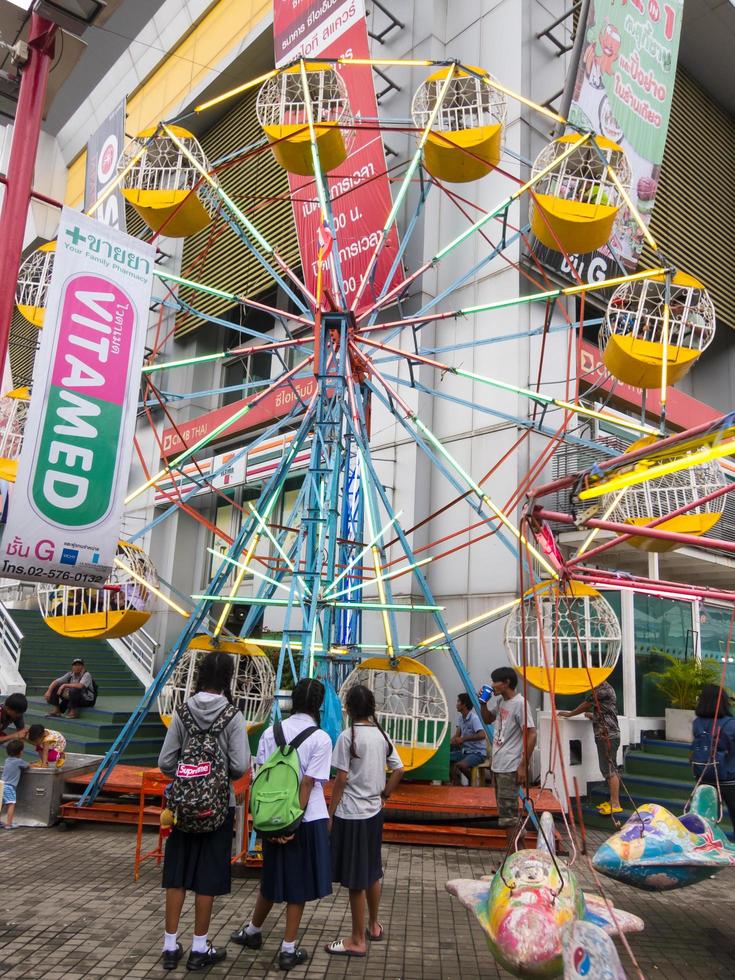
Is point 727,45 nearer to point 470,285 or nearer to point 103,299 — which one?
point 470,285

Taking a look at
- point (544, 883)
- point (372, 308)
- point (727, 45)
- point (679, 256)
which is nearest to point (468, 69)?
point (372, 308)

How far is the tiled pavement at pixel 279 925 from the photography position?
185 inches

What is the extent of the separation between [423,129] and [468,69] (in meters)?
0.71

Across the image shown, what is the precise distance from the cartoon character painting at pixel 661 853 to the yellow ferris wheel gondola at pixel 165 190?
7.31 metres

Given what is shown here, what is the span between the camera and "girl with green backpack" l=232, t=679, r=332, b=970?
4.62 meters

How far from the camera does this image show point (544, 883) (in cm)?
432

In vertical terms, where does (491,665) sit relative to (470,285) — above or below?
below

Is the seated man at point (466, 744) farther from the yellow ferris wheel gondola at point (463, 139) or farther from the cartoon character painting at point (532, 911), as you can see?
the yellow ferris wheel gondola at point (463, 139)

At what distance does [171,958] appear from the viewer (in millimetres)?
4656

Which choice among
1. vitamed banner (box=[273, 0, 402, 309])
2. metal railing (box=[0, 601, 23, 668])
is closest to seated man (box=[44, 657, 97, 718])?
metal railing (box=[0, 601, 23, 668])

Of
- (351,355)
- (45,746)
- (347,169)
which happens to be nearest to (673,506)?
(351,355)

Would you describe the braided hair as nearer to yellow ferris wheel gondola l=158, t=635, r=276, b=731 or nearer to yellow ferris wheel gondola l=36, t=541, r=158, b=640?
yellow ferris wheel gondola l=158, t=635, r=276, b=731

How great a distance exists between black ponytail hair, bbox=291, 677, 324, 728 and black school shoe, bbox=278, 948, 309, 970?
131 centimetres

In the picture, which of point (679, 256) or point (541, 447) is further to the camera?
point (679, 256)
